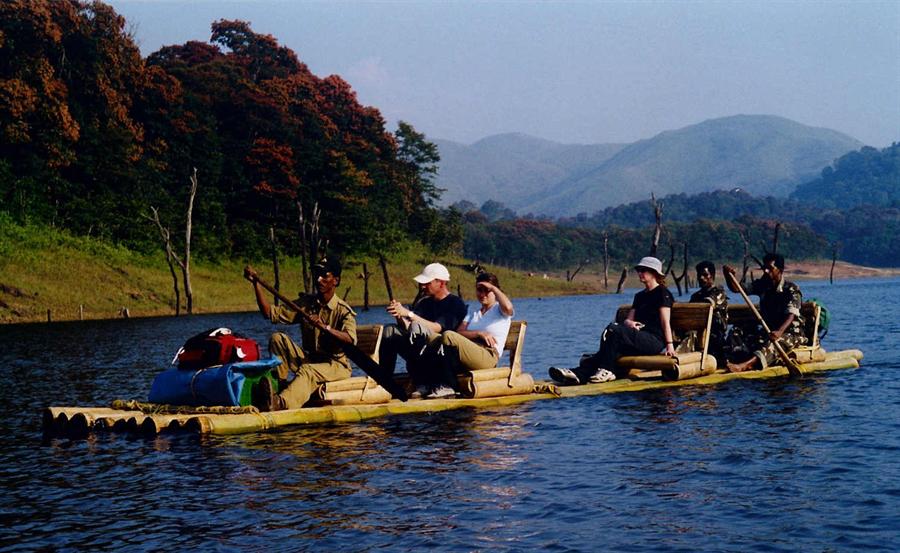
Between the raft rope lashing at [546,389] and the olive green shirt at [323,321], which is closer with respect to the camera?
the olive green shirt at [323,321]

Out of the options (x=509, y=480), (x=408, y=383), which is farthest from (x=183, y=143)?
(x=509, y=480)

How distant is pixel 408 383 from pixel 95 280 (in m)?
49.9

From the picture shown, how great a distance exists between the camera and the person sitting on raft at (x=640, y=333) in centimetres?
1909

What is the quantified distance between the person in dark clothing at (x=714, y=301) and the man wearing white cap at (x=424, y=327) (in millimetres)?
5328

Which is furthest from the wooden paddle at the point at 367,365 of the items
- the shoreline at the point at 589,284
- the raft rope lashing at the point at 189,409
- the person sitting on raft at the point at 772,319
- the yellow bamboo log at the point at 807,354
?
the shoreline at the point at 589,284

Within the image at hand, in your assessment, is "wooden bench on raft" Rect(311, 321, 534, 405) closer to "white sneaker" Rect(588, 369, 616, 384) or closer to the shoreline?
"white sneaker" Rect(588, 369, 616, 384)

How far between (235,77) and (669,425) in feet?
279

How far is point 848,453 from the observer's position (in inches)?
545

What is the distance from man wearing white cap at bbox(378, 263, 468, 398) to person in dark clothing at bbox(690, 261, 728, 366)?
17.5ft

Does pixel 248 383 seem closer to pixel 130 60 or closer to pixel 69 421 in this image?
pixel 69 421

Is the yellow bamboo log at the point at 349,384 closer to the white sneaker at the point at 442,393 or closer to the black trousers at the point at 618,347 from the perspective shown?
the white sneaker at the point at 442,393

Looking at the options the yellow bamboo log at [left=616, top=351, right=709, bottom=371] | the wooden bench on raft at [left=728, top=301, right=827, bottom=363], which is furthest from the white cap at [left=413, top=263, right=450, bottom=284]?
the wooden bench on raft at [left=728, top=301, right=827, bottom=363]

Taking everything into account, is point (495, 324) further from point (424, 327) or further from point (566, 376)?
point (566, 376)

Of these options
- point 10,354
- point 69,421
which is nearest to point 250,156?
point 10,354
